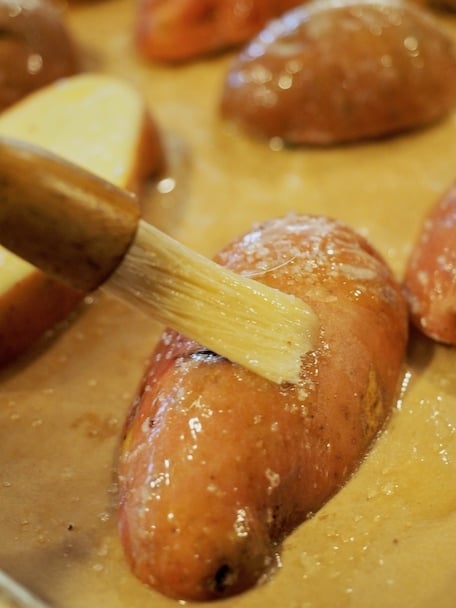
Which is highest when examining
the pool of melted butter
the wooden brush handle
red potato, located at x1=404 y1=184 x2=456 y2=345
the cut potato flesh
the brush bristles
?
the wooden brush handle

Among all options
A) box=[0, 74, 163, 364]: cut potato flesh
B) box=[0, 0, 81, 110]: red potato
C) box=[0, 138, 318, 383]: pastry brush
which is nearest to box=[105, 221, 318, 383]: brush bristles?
box=[0, 138, 318, 383]: pastry brush

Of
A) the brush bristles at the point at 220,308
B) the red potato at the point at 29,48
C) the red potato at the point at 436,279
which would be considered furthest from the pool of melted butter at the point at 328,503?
the red potato at the point at 29,48

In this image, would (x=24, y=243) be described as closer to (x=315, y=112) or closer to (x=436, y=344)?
(x=436, y=344)

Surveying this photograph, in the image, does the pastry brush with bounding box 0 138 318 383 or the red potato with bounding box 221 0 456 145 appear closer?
the pastry brush with bounding box 0 138 318 383

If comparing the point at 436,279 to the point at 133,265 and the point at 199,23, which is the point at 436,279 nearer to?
the point at 133,265

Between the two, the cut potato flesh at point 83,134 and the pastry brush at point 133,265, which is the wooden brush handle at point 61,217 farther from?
the cut potato flesh at point 83,134

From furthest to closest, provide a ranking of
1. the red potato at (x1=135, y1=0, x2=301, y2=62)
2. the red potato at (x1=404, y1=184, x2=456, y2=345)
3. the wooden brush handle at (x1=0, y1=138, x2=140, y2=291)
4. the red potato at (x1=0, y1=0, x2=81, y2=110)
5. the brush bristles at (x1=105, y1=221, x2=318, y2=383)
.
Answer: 1. the red potato at (x1=135, y1=0, x2=301, y2=62)
2. the red potato at (x1=0, y1=0, x2=81, y2=110)
3. the red potato at (x1=404, y1=184, x2=456, y2=345)
4. the brush bristles at (x1=105, y1=221, x2=318, y2=383)
5. the wooden brush handle at (x1=0, y1=138, x2=140, y2=291)

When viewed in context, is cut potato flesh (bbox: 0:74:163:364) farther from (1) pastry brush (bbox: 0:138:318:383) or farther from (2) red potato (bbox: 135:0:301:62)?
(1) pastry brush (bbox: 0:138:318:383)

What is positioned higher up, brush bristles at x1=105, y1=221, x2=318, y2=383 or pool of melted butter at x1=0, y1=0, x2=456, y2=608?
brush bristles at x1=105, y1=221, x2=318, y2=383
